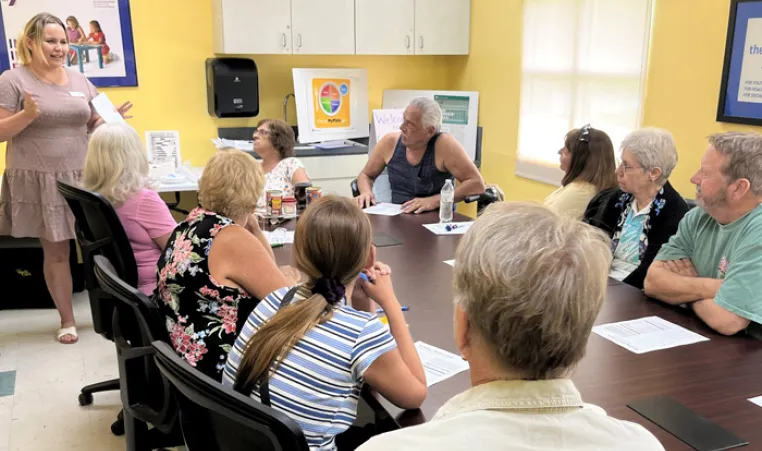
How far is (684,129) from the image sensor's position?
11.6ft

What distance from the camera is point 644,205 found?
2.71m

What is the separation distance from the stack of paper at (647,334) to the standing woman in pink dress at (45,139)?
284 cm

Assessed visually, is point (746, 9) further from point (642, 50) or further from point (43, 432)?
point (43, 432)

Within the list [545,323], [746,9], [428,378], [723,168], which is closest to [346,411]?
[428,378]

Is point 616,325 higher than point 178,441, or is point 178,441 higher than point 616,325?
point 616,325

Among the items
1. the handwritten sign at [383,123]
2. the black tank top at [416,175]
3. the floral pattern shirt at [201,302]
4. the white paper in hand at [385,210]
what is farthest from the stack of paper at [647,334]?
the handwritten sign at [383,123]

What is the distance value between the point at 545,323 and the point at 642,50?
3.30m

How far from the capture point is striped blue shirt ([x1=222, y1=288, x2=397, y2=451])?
1418 mm

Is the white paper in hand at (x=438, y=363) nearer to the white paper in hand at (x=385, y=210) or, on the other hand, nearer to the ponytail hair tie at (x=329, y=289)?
the ponytail hair tie at (x=329, y=289)

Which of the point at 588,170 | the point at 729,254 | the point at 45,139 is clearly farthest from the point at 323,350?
the point at 45,139

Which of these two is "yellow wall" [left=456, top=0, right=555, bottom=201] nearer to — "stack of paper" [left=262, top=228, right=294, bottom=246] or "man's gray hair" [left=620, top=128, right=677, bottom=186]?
"man's gray hair" [left=620, top=128, right=677, bottom=186]

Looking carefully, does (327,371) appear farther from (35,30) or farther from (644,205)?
(35,30)

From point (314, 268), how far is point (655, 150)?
5.67 feet

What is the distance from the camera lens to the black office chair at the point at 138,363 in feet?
5.98
